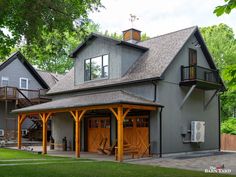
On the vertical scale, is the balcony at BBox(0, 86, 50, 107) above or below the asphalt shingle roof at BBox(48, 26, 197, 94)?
below

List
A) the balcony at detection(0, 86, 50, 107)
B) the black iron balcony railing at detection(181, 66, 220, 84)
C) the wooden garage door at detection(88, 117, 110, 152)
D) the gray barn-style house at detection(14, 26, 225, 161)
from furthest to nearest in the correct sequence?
the balcony at detection(0, 86, 50, 107) < the wooden garage door at detection(88, 117, 110, 152) < the black iron balcony railing at detection(181, 66, 220, 84) < the gray barn-style house at detection(14, 26, 225, 161)

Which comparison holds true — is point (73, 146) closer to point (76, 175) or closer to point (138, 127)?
point (138, 127)

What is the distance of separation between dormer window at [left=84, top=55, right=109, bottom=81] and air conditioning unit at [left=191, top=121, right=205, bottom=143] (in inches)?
241

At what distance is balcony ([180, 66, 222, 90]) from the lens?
20.0 meters

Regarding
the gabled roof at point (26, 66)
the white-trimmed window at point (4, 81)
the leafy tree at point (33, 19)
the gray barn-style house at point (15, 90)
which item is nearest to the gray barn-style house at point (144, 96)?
the leafy tree at point (33, 19)

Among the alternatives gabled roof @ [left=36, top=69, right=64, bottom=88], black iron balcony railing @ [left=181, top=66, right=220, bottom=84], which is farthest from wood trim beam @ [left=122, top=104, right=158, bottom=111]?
gabled roof @ [left=36, top=69, right=64, bottom=88]

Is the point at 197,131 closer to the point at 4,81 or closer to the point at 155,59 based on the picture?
the point at 155,59

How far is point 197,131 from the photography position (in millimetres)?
20781

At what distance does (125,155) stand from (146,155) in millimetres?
1154

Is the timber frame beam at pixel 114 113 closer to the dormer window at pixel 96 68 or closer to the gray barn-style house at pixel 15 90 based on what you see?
the dormer window at pixel 96 68

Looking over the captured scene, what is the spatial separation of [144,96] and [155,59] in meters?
2.54

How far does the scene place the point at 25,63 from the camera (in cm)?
3444

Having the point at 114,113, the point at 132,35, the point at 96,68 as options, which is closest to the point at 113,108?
the point at 114,113

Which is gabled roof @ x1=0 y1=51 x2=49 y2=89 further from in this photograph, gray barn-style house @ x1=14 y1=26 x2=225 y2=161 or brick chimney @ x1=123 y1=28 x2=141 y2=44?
brick chimney @ x1=123 y1=28 x2=141 y2=44
